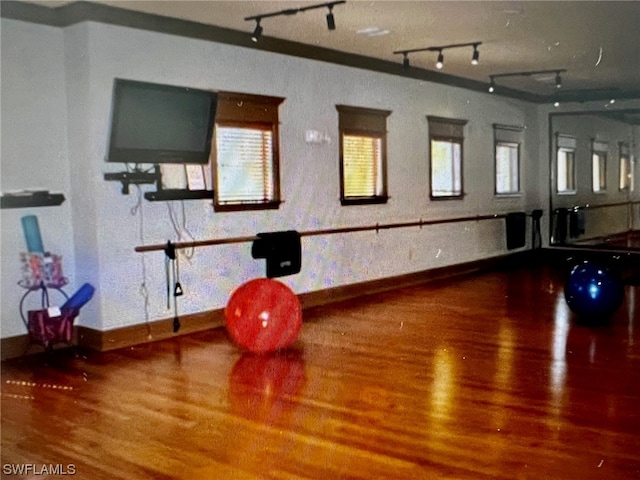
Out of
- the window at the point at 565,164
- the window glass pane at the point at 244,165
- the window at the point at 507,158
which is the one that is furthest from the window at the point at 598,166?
the window glass pane at the point at 244,165

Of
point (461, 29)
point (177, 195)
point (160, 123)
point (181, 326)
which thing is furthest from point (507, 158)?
point (160, 123)

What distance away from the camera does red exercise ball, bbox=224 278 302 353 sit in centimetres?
519

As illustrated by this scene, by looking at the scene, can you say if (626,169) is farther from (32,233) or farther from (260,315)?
(32,233)

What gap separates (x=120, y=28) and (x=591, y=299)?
4.44 meters

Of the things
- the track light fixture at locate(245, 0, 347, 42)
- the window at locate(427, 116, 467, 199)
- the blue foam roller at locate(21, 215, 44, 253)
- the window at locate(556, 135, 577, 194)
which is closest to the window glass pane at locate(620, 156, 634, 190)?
the window at locate(556, 135, 577, 194)

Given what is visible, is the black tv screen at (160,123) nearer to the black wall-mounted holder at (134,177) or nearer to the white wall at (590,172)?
the black wall-mounted holder at (134,177)

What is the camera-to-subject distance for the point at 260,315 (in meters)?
5.19

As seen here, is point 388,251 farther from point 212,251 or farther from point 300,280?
point 212,251

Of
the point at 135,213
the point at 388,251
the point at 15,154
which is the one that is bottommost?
the point at 388,251

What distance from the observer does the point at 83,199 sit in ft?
17.9

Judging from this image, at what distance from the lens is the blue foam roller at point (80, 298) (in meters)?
5.26

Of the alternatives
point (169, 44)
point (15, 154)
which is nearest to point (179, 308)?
point (15, 154)

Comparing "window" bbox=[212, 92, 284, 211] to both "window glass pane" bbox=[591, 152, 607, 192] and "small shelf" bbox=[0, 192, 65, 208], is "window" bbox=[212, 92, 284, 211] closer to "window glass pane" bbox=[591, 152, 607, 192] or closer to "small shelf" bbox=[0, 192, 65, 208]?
"small shelf" bbox=[0, 192, 65, 208]

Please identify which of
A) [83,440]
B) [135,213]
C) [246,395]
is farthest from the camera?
[135,213]
